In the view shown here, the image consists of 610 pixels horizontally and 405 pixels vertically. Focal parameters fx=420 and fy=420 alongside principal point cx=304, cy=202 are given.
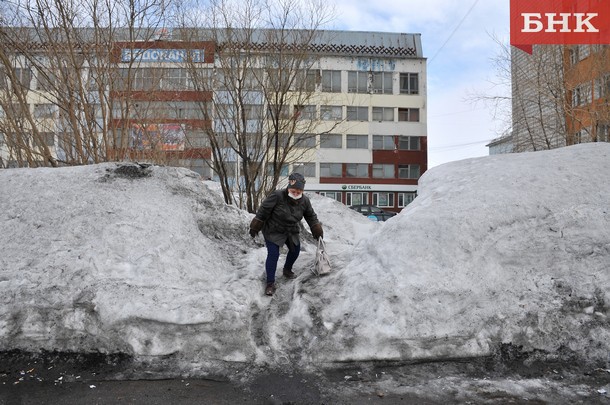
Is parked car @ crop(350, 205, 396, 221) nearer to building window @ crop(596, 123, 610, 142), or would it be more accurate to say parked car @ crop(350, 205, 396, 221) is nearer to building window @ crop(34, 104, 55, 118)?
building window @ crop(596, 123, 610, 142)

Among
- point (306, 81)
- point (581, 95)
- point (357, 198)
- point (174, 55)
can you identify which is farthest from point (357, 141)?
point (174, 55)

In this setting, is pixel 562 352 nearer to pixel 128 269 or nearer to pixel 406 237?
pixel 406 237

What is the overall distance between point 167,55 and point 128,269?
7.36m

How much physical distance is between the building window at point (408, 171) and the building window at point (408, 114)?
15.2 feet

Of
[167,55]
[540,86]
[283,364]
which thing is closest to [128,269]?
[283,364]

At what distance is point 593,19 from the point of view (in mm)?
16219

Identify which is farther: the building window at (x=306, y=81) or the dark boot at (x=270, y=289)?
the building window at (x=306, y=81)

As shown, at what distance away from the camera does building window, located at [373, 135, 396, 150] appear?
133 ft

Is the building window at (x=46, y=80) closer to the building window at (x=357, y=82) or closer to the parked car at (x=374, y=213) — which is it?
the parked car at (x=374, y=213)

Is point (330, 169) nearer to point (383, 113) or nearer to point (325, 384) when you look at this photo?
point (383, 113)

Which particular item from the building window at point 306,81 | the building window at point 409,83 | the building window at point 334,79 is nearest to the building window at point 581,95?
the building window at point 306,81

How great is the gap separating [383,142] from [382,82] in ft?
19.1

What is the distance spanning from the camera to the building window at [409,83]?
134 feet

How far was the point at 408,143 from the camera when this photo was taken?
41125 mm
